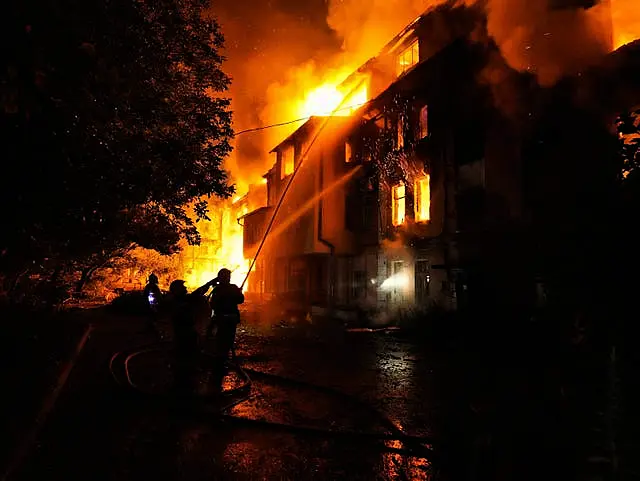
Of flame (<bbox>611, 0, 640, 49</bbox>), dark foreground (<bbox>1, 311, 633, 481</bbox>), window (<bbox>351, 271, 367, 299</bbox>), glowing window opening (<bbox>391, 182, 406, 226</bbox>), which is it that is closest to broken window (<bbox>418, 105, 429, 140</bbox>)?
glowing window opening (<bbox>391, 182, 406, 226</bbox>)

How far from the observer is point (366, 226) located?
21.9 metres

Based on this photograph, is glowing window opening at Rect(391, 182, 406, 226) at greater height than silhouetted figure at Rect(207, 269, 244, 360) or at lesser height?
greater

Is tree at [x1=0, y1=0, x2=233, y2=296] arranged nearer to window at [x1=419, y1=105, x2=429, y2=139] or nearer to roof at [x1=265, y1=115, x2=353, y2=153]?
window at [x1=419, y1=105, x2=429, y2=139]

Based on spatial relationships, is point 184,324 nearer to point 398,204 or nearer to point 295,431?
point 295,431

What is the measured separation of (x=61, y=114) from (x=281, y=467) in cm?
425

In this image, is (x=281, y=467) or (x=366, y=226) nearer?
(x=281, y=467)

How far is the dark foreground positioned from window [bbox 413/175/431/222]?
30.5 ft

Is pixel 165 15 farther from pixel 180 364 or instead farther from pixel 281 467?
pixel 281 467

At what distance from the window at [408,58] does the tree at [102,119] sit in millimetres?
10685

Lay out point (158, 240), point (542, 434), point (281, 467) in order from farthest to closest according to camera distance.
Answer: point (158, 240)
point (542, 434)
point (281, 467)

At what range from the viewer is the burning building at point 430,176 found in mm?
14445

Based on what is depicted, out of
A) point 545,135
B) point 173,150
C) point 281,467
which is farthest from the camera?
point 545,135

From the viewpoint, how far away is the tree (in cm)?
382

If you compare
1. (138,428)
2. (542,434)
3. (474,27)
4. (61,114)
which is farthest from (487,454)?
(474,27)
